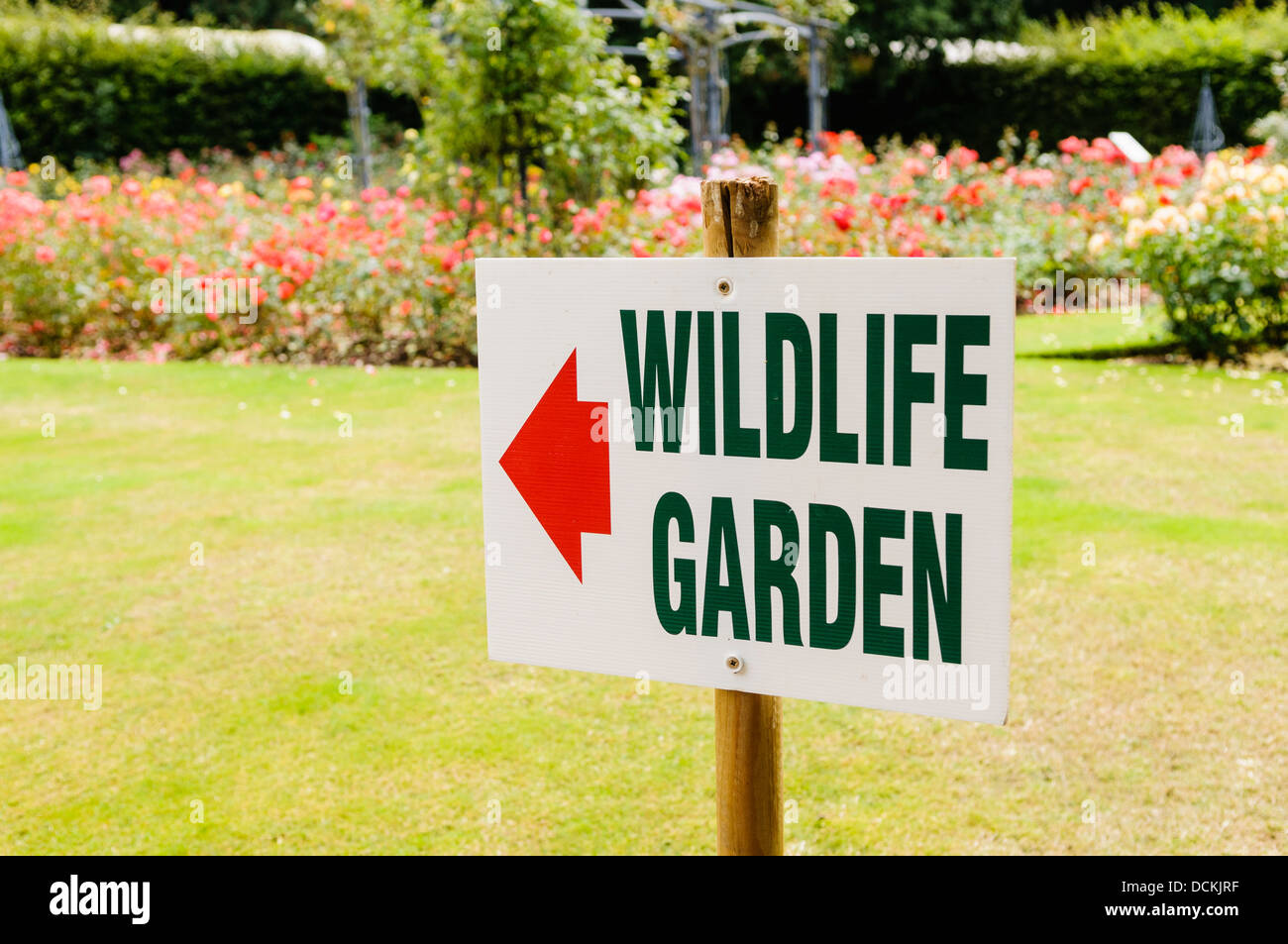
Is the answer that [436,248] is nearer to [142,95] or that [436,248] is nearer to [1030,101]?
[142,95]

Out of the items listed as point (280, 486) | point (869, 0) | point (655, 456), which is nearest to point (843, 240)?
point (280, 486)

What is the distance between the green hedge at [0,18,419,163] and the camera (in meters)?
17.6

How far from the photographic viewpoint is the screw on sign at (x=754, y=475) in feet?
4.89

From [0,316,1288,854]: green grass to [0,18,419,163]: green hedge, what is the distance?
46.5 ft

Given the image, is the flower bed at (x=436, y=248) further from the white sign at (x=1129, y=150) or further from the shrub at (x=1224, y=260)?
the white sign at (x=1129, y=150)

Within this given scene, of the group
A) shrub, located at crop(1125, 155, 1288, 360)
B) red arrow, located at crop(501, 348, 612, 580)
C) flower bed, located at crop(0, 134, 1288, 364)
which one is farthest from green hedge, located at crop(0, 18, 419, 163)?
red arrow, located at crop(501, 348, 612, 580)

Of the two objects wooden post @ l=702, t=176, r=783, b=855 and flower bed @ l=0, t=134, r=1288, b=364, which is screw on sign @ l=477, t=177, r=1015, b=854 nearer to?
wooden post @ l=702, t=176, r=783, b=855

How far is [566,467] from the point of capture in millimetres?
1704

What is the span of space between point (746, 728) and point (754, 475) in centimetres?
39

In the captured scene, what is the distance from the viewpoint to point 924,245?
8.40 metres

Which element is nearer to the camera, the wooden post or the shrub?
the wooden post

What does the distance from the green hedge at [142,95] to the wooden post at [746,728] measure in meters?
18.6
